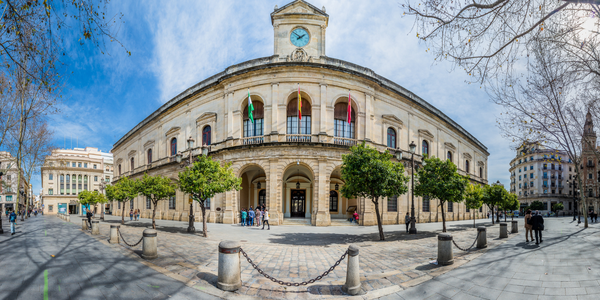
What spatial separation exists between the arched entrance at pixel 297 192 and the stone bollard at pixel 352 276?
19.5m

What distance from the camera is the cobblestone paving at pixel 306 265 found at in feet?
19.8

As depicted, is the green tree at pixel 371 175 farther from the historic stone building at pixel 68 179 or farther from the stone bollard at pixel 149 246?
the historic stone building at pixel 68 179

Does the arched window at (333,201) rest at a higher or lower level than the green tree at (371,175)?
lower

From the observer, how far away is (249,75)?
23.4 metres

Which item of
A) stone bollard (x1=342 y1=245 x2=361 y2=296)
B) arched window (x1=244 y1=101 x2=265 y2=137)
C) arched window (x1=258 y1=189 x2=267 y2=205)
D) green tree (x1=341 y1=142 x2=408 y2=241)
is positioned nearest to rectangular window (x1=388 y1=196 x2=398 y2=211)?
green tree (x1=341 y1=142 x2=408 y2=241)

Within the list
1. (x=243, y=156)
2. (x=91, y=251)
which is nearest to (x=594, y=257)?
(x=91, y=251)

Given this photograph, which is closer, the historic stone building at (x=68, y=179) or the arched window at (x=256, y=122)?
the arched window at (x=256, y=122)

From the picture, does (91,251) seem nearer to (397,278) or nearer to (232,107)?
(397,278)

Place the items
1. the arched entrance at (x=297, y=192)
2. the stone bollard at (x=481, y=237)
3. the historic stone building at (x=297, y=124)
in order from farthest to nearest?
the arched entrance at (x=297, y=192)
the historic stone building at (x=297, y=124)
the stone bollard at (x=481, y=237)

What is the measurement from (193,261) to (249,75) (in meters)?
18.0

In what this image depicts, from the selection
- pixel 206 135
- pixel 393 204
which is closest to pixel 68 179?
pixel 206 135

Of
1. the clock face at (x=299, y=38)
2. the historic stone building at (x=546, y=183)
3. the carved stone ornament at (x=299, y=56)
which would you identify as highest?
the clock face at (x=299, y=38)

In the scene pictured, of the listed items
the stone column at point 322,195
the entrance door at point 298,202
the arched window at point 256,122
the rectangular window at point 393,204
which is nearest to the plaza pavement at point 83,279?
the stone column at point 322,195

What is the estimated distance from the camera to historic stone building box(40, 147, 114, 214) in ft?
220
